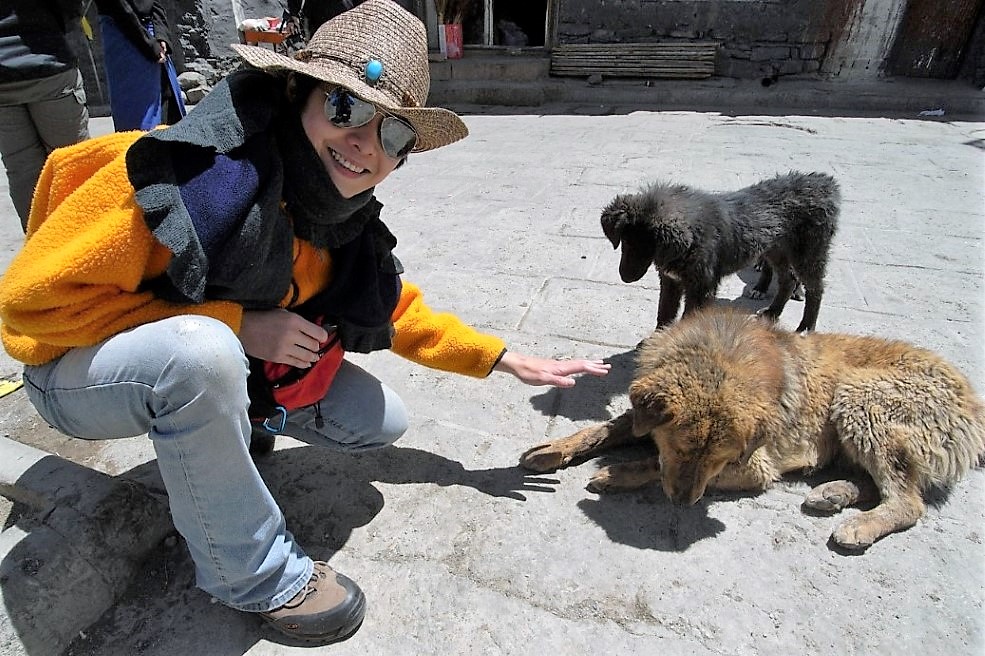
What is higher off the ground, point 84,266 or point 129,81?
point 84,266

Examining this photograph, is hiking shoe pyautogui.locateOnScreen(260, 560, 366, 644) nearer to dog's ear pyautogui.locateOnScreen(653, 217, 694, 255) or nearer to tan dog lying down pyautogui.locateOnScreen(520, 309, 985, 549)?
tan dog lying down pyautogui.locateOnScreen(520, 309, 985, 549)

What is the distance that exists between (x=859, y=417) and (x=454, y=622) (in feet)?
6.66

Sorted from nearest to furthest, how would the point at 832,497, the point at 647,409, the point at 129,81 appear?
the point at 647,409 → the point at 832,497 → the point at 129,81

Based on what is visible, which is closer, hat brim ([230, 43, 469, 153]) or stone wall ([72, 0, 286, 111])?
hat brim ([230, 43, 469, 153])

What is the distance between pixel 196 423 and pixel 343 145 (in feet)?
3.11

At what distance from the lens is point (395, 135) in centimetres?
190

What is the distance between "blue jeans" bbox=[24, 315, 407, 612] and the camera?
171cm

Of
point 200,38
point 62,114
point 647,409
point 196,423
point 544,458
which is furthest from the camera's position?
point 200,38

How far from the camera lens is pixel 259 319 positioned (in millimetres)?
2010

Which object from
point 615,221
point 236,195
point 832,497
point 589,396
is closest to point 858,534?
point 832,497

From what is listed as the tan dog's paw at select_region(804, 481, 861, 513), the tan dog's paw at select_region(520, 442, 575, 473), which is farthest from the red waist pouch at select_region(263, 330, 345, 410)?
the tan dog's paw at select_region(804, 481, 861, 513)

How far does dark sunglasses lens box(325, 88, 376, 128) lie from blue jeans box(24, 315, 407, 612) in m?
0.71

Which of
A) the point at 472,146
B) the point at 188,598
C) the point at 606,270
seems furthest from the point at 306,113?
the point at 472,146

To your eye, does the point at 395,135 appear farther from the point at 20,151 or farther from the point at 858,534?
the point at 20,151
